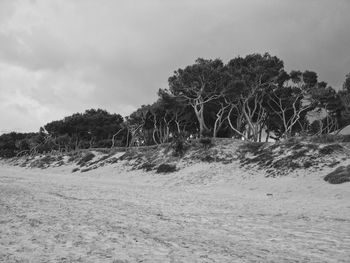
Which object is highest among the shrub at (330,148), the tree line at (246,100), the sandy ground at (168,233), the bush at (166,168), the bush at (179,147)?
the tree line at (246,100)

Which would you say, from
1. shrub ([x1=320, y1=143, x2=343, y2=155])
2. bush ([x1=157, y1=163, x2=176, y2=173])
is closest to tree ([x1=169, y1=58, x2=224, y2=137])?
bush ([x1=157, y1=163, x2=176, y2=173])

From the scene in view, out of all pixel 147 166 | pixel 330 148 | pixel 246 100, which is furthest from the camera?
pixel 246 100

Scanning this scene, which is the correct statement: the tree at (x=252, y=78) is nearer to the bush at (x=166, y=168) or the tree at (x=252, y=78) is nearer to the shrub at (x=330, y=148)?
the bush at (x=166, y=168)

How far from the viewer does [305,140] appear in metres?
25.6

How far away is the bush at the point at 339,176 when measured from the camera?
53.1 feet

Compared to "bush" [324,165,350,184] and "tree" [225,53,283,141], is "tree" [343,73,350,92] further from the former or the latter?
"bush" [324,165,350,184]

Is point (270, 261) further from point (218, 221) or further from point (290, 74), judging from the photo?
point (290, 74)

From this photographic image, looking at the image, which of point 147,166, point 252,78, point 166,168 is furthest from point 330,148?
point 252,78

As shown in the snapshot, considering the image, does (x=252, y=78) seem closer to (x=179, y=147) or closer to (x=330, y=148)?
(x=179, y=147)

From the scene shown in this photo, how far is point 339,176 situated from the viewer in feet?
54.9

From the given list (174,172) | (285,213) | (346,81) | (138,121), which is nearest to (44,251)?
(285,213)

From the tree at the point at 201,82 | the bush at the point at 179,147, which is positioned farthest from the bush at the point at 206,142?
the tree at the point at 201,82

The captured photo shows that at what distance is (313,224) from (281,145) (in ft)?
60.7

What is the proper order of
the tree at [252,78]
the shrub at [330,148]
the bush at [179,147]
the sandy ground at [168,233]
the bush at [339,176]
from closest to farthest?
the sandy ground at [168,233]
the bush at [339,176]
the shrub at [330,148]
the bush at [179,147]
the tree at [252,78]
